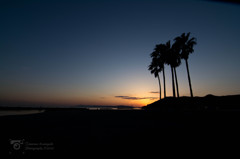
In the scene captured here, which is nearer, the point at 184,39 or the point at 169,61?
the point at 184,39

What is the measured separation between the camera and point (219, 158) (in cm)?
343

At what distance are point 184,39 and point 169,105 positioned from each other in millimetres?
19682

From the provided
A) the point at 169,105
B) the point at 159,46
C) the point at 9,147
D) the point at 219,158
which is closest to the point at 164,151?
the point at 219,158

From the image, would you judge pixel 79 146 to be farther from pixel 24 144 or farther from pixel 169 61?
pixel 169 61

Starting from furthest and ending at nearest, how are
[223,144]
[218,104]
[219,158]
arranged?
[218,104], [223,144], [219,158]

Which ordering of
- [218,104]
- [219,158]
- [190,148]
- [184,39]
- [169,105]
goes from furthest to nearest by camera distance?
[169,105] < [218,104] < [184,39] < [190,148] < [219,158]

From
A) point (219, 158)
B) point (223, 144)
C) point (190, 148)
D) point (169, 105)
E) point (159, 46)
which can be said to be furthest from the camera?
point (169, 105)

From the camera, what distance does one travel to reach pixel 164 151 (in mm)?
3945

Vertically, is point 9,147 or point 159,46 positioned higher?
point 159,46

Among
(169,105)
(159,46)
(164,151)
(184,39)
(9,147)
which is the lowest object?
(9,147)

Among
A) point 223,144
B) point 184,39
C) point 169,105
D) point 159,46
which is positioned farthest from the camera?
point 169,105

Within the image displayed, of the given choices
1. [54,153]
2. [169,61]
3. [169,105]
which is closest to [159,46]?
[169,61]

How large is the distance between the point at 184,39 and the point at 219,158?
85.6ft

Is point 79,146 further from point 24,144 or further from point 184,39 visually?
point 184,39
